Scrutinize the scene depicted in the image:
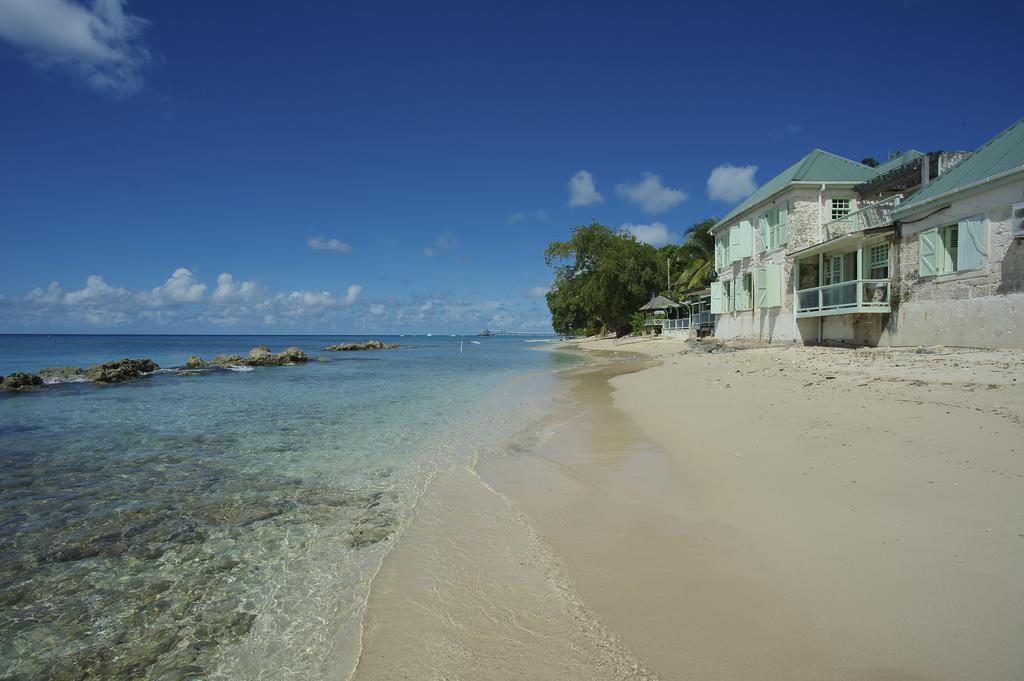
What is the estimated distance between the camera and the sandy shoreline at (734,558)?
287cm

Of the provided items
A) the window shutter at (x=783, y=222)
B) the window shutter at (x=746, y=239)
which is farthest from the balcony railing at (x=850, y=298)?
the window shutter at (x=746, y=239)

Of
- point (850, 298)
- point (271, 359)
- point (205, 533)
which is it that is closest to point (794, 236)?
point (850, 298)

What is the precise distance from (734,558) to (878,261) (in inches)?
765

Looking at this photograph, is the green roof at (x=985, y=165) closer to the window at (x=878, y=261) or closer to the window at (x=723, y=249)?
the window at (x=878, y=261)

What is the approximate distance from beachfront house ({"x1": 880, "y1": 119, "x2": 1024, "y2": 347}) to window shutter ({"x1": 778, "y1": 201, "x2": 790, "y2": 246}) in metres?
6.12

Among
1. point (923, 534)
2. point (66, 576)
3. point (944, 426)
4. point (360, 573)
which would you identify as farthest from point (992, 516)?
point (66, 576)

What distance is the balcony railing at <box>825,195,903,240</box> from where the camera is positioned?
60.2ft

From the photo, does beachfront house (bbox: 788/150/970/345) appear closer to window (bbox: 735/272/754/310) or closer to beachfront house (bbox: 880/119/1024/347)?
beachfront house (bbox: 880/119/1024/347)

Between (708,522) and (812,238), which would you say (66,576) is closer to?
(708,522)

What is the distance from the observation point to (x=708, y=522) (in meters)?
4.79

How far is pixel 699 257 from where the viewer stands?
5128 centimetres

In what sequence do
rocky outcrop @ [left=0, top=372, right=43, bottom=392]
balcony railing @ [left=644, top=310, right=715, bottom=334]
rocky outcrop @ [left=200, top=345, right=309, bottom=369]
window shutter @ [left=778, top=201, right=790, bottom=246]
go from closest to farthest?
1. rocky outcrop @ [left=0, top=372, right=43, bottom=392]
2. window shutter @ [left=778, top=201, right=790, bottom=246]
3. rocky outcrop @ [left=200, top=345, right=309, bottom=369]
4. balcony railing @ [left=644, top=310, right=715, bottom=334]

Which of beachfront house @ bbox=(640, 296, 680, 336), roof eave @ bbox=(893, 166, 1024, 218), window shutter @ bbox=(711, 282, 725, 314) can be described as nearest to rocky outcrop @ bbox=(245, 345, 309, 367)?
beachfront house @ bbox=(640, 296, 680, 336)

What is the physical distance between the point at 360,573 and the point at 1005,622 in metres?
4.42
